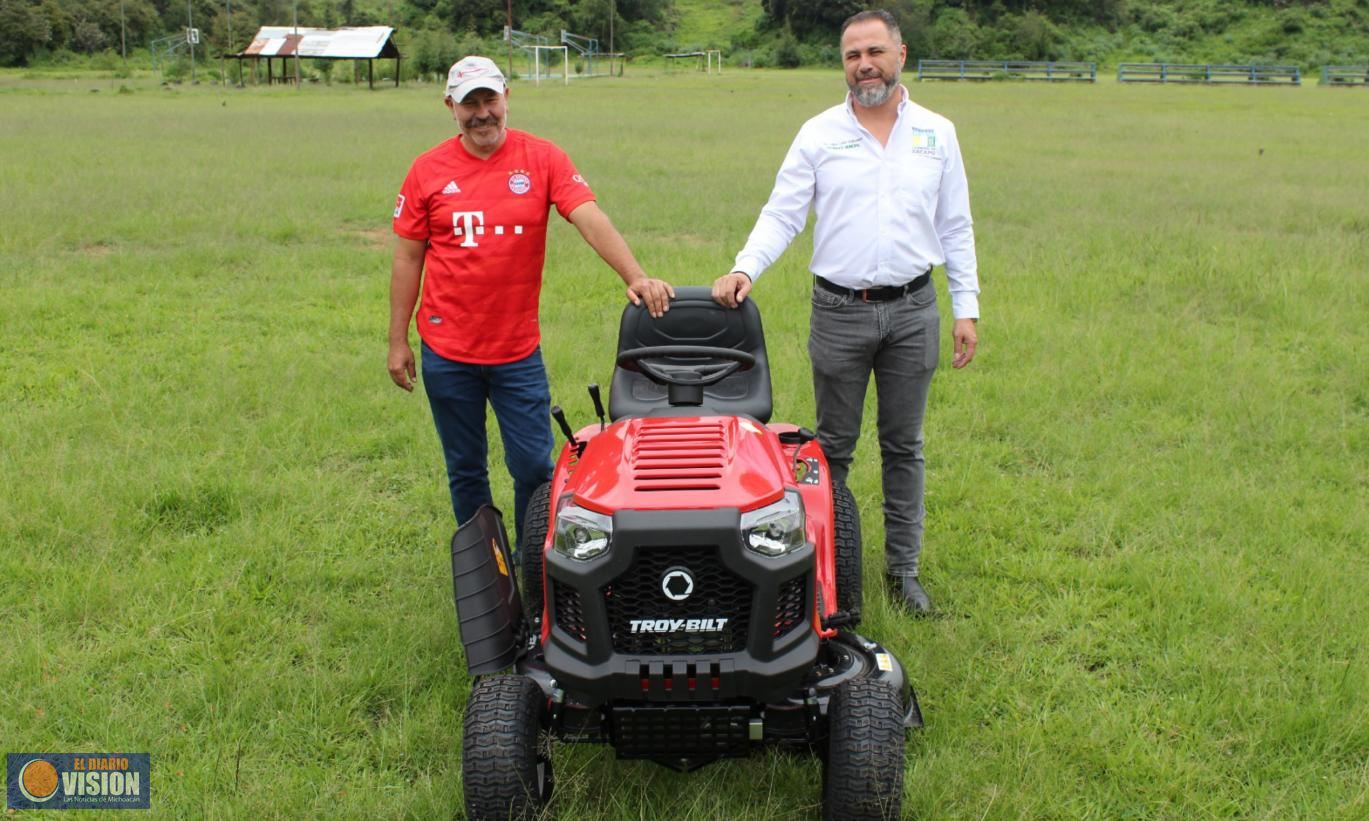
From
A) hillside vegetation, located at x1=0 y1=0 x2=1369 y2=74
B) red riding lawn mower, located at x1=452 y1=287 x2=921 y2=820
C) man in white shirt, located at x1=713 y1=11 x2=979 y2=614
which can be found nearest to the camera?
red riding lawn mower, located at x1=452 y1=287 x2=921 y2=820

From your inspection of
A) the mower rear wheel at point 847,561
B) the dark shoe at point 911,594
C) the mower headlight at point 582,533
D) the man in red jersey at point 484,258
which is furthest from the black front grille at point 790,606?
the dark shoe at point 911,594

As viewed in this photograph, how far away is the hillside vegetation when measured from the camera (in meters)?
69.7

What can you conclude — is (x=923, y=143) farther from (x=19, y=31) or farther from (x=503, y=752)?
(x=19, y=31)

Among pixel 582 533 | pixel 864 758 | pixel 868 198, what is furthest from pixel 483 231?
pixel 864 758

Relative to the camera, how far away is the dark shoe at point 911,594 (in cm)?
448

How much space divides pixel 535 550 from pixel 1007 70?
6344cm

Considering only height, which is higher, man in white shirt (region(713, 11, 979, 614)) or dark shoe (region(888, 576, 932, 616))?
man in white shirt (region(713, 11, 979, 614))

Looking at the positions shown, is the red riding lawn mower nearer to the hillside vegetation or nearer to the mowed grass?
the mowed grass

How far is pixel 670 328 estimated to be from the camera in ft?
13.5

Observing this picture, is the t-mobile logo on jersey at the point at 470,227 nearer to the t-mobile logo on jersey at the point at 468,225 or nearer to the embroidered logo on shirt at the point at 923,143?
the t-mobile logo on jersey at the point at 468,225

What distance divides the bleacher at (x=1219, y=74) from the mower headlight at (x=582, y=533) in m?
57.3

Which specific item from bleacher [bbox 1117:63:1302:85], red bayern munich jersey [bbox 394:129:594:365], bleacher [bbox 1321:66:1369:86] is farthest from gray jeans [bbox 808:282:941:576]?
bleacher [bbox 1117:63:1302:85]

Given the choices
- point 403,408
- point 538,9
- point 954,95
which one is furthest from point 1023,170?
point 538,9

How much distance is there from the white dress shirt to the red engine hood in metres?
0.88
